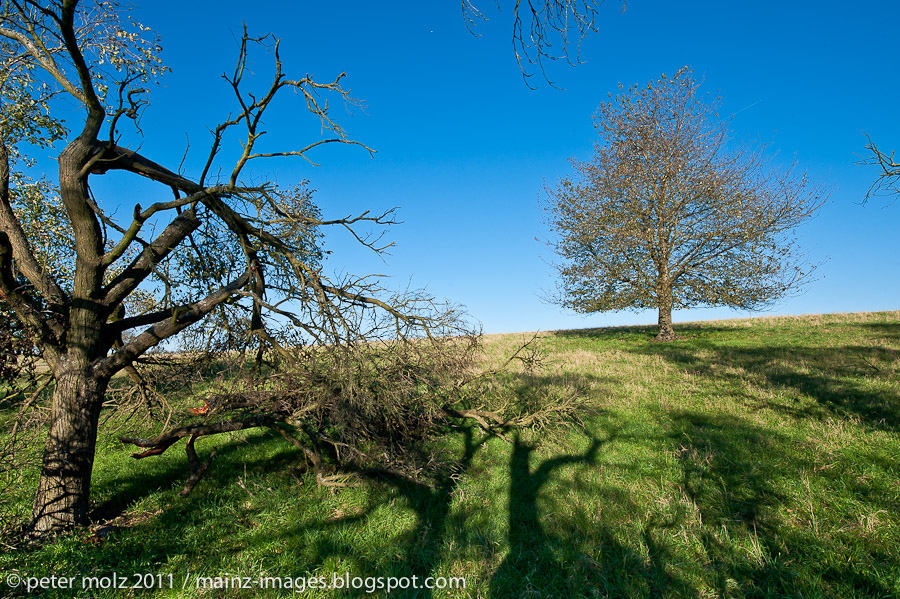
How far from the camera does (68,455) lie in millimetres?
5801

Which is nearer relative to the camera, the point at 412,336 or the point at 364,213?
the point at 364,213

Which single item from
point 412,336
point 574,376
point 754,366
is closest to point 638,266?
point 754,366

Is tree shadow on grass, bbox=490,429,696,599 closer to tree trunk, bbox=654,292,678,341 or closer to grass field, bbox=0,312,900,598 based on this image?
grass field, bbox=0,312,900,598

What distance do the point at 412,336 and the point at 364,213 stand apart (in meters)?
1.97

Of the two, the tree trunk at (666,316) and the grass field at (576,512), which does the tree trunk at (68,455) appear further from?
the tree trunk at (666,316)

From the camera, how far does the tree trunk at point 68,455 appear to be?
568 cm

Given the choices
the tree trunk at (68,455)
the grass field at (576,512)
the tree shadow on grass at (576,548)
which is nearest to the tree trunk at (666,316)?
the grass field at (576,512)

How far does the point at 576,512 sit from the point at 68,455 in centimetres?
649

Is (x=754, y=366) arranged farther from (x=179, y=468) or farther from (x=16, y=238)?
(x=16, y=238)

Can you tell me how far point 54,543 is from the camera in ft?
17.7

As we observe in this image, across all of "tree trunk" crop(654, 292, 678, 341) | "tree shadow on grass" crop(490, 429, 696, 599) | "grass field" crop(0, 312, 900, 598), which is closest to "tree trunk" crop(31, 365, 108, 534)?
"grass field" crop(0, 312, 900, 598)

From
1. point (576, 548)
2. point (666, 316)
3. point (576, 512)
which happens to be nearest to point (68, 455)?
point (576, 548)

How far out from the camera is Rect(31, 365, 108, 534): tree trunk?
568 centimetres

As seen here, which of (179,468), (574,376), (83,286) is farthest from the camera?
(574,376)
